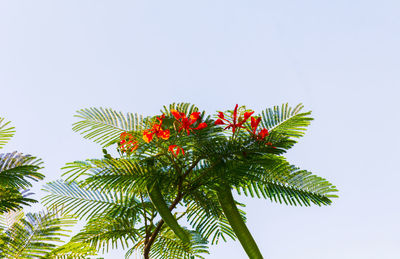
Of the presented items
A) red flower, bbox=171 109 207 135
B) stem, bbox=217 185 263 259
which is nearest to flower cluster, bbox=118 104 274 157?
red flower, bbox=171 109 207 135

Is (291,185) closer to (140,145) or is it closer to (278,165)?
(278,165)

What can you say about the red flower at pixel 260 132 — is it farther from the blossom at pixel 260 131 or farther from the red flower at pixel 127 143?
the red flower at pixel 127 143

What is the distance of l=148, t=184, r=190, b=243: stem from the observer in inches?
56.5

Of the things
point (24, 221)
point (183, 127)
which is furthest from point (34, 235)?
point (183, 127)

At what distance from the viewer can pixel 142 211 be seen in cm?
176

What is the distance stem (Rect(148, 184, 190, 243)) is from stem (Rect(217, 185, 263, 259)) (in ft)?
0.58

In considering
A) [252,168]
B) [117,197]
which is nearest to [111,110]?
[117,197]

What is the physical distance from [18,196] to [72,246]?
0.24 metres

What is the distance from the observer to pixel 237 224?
1510 millimetres

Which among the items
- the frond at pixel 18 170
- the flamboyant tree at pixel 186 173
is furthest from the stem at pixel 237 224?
the frond at pixel 18 170

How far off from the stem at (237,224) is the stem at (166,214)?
176mm

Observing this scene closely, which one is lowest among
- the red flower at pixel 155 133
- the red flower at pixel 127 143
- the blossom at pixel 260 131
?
the blossom at pixel 260 131

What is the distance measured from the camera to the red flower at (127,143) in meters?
1.64

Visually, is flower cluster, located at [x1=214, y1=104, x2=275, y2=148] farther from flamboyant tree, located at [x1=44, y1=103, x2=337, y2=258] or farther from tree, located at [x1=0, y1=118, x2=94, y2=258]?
tree, located at [x1=0, y1=118, x2=94, y2=258]
